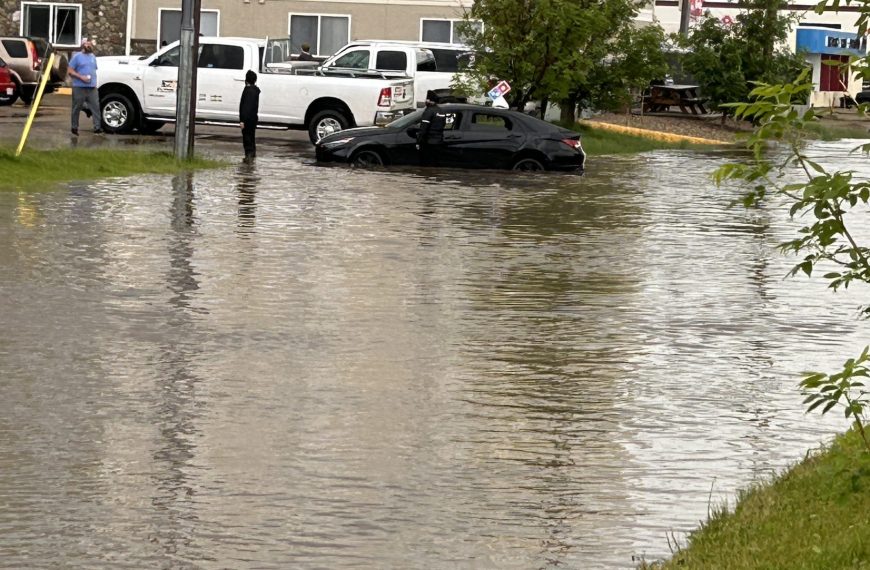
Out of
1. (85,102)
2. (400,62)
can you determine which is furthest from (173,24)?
(85,102)

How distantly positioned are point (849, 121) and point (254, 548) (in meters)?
50.1

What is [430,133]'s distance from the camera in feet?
98.3

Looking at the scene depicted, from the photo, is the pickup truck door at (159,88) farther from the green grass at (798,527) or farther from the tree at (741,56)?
the green grass at (798,527)

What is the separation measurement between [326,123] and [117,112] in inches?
162

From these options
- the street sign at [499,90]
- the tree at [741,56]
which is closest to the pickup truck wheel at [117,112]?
the street sign at [499,90]

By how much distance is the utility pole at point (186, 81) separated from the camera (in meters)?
27.8

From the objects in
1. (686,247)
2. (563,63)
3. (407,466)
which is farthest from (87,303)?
(563,63)

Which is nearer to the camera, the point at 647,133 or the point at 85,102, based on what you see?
the point at 85,102

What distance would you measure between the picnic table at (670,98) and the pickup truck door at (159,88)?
22136mm

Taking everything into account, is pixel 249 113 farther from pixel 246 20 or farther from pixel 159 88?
pixel 246 20

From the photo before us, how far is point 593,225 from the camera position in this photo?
2241 centimetres

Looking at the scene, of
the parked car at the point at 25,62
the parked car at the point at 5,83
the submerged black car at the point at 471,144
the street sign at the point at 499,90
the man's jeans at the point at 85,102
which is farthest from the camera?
the parked car at the point at 25,62

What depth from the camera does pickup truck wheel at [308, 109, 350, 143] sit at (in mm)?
34250

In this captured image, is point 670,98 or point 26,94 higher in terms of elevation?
point 670,98
